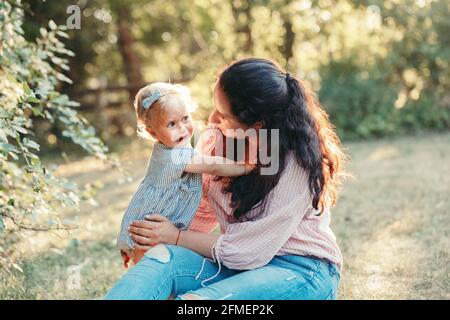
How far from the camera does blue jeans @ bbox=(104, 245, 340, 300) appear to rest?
2095 millimetres

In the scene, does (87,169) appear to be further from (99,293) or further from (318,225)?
(318,225)

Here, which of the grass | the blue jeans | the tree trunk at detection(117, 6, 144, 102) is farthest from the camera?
the tree trunk at detection(117, 6, 144, 102)

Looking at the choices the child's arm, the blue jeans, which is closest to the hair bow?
the child's arm

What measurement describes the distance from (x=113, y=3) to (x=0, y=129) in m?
8.14

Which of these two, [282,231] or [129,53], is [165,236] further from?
[129,53]

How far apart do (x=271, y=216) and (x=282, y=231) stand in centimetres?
6

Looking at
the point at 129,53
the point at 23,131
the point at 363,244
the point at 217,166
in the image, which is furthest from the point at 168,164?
the point at 129,53

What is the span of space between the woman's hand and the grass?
2.63 feet

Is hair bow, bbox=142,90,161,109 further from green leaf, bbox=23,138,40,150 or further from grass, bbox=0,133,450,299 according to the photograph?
grass, bbox=0,133,450,299

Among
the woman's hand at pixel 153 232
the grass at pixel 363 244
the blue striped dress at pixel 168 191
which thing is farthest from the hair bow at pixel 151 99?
the grass at pixel 363 244

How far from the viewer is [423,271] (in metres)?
3.50

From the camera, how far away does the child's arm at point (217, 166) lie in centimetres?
235

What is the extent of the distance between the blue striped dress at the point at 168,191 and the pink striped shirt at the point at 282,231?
200 millimetres
